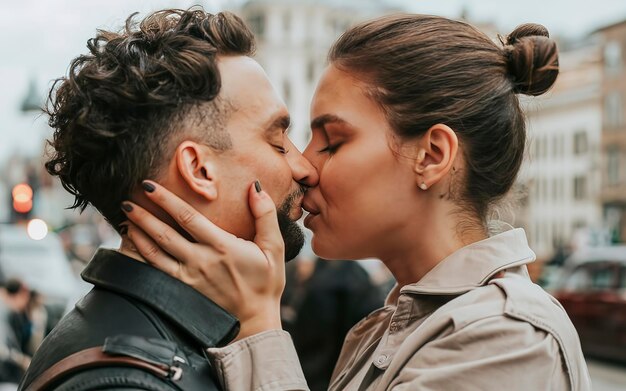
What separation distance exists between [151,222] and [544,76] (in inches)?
45.2

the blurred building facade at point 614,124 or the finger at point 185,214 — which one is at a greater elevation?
the finger at point 185,214

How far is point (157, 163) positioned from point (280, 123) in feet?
1.32

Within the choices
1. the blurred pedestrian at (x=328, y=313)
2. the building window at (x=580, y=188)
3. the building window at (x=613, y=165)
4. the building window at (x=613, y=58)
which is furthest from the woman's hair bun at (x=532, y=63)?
the building window at (x=580, y=188)

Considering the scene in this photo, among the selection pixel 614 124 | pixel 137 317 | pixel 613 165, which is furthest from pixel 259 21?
pixel 137 317

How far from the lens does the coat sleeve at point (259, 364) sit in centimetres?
225

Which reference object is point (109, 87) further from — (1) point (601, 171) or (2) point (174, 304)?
(1) point (601, 171)

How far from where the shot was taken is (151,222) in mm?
2273

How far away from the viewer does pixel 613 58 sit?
6066 cm

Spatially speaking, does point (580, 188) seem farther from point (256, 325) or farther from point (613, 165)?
point (256, 325)

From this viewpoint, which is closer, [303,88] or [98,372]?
[98,372]

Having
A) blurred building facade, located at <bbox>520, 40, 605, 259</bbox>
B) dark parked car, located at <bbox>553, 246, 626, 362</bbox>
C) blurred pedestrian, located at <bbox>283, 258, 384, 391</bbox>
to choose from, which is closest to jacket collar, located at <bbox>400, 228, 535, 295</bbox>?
blurred pedestrian, located at <bbox>283, 258, 384, 391</bbox>

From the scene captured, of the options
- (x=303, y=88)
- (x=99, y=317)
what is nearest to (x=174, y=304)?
(x=99, y=317)

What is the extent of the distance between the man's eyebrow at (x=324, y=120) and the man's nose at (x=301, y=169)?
A: 93 millimetres

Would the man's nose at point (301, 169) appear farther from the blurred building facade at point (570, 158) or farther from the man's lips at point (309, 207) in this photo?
the blurred building facade at point (570, 158)
